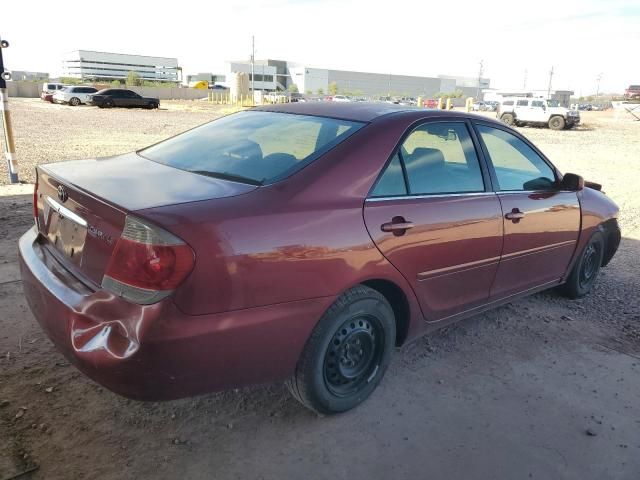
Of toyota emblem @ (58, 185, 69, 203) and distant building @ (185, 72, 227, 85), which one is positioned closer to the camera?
toyota emblem @ (58, 185, 69, 203)

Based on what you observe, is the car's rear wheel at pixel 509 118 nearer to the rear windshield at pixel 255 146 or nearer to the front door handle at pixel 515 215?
the front door handle at pixel 515 215

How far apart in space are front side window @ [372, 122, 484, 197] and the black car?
37553 millimetres

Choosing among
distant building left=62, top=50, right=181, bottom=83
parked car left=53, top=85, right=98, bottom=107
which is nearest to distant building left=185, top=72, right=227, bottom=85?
distant building left=62, top=50, right=181, bottom=83

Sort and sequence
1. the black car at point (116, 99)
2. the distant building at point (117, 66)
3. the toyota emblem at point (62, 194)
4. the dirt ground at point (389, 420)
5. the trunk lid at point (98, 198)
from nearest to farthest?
1. the trunk lid at point (98, 198)
2. the dirt ground at point (389, 420)
3. the toyota emblem at point (62, 194)
4. the black car at point (116, 99)
5. the distant building at point (117, 66)

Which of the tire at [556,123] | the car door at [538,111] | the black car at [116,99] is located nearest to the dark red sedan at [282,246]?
the tire at [556,123]

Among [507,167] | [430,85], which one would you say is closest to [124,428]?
[507,167]

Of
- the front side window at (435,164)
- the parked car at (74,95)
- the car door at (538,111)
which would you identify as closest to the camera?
the front side window at (435,164)

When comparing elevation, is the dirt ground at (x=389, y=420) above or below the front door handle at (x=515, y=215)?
below

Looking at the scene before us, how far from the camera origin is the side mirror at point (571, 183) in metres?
3.93

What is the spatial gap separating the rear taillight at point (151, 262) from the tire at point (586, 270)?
3577 millimetres

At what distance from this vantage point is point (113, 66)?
138625 mm

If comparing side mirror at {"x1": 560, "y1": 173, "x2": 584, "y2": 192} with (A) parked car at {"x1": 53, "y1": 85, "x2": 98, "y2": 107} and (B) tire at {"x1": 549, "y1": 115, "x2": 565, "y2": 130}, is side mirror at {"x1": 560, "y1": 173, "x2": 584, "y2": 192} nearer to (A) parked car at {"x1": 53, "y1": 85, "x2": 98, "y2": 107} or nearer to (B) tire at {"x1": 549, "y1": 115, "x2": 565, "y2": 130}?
(B) tire at {"x1": 549, "y1": 115, "x2": 565, "y2": 130}

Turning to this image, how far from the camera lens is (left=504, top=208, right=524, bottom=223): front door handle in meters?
3.42

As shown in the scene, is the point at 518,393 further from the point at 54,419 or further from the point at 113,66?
the point at 113,66
